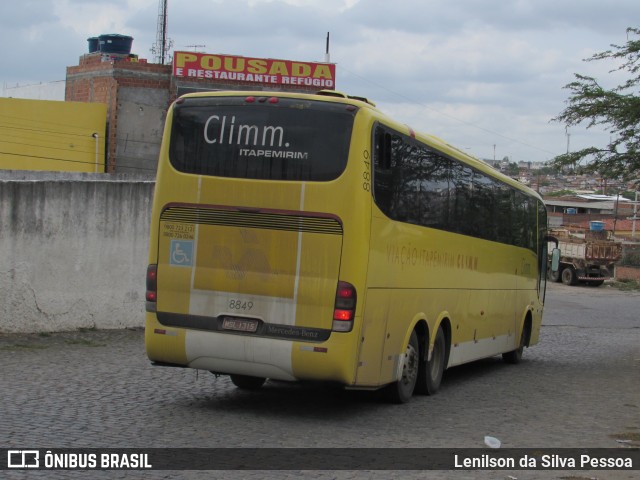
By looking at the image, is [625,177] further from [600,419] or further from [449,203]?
[600,419]

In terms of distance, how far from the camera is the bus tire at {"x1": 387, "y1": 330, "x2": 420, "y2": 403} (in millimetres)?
11664

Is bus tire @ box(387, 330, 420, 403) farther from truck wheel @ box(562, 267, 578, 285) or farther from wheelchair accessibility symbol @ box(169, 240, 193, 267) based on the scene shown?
truck wheel @ box(562, 267, 578, 285)

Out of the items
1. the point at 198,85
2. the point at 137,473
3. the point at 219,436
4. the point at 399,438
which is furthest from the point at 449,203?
the point at 198,85

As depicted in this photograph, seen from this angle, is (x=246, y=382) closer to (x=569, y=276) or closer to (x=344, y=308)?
(x=344, y=308)

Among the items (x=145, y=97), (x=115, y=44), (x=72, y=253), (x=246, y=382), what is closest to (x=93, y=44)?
(x=115, y=44)

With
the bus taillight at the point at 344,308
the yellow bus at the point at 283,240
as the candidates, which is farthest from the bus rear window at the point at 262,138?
the bus taillight at the point at 344,308

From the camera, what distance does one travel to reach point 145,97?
4731cm

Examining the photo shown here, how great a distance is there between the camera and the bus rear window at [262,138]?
1010cm

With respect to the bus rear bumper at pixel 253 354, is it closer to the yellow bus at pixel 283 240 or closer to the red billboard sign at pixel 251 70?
the yellow bus at pixel 283 240

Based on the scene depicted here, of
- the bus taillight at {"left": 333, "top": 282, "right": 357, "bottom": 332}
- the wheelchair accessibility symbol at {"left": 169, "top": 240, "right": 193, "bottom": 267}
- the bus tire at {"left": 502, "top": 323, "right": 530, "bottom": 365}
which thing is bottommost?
the bus tire at {"left": 502, "top": 323, "right": 530, "bottom": 365}

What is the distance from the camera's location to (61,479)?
6914 millimetres

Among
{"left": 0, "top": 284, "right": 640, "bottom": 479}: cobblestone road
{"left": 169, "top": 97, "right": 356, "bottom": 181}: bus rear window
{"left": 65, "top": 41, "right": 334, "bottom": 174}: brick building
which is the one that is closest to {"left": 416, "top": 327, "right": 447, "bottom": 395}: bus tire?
{"left": 0, "top": 284, "right": 640, "bottom": 479}: cobblestone road

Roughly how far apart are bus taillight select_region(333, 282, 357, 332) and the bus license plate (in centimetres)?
87

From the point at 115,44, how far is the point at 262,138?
158ft
